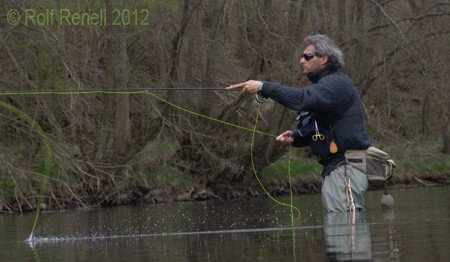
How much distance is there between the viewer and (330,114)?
23.2ft

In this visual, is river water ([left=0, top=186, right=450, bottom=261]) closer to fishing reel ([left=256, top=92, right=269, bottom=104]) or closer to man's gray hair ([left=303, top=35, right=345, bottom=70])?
fishing reel ([left=256, top=92, right=269, bottom=104])

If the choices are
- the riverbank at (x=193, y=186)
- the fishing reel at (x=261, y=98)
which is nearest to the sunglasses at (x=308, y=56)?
the fishing reel at (x=261, y=98)

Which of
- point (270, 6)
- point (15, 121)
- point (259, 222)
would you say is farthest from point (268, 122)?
point (259, 222)

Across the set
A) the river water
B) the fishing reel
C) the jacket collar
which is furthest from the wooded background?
the jacket collar

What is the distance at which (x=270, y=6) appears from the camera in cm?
1756

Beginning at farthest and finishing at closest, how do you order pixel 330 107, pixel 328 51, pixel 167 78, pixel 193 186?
pixel 193 186 → pixel 167 78 → pixel 328 51 → pixel 330 107

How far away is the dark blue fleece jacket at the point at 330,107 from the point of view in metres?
6.96

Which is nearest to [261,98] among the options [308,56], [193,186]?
[308,56]

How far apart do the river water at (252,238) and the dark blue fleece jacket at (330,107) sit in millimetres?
571

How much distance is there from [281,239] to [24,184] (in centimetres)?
982

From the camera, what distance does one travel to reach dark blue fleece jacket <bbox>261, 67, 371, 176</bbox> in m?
6.96

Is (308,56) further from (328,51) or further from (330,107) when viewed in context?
(330,107)

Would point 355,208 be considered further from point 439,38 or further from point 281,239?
point 439,38

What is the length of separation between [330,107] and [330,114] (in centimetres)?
10
